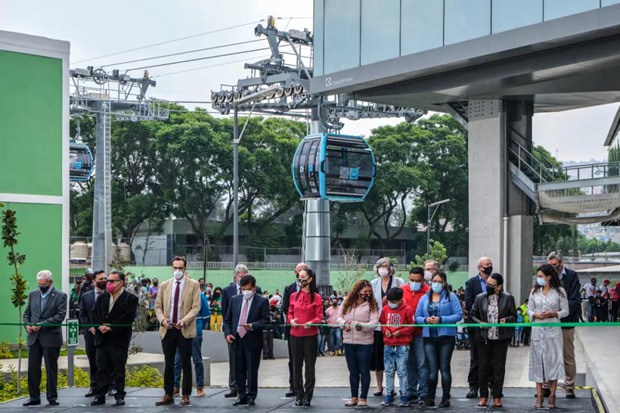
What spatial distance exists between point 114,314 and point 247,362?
2089 mm

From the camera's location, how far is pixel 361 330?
1540cm

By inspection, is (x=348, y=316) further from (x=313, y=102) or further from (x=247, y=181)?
(x=247, y=181)

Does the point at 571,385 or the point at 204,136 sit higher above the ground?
the point at 204,136

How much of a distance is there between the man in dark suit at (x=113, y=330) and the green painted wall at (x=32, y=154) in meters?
8.57

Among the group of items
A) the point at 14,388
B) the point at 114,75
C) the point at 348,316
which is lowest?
the point at 14,388

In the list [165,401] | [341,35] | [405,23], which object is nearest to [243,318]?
[165,401]

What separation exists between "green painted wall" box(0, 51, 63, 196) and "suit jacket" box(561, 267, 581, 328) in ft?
44.6

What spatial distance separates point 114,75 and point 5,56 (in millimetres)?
39077

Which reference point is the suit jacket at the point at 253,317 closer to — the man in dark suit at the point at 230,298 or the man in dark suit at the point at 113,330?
the man in dark suit at the point at 230,298

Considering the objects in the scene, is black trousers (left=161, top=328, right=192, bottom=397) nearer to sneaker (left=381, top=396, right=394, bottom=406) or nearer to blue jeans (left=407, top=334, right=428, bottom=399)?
sneaker (left=381, top=396, right=394, bottom=406)

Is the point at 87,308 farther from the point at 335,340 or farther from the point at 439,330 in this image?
the point at 335,340

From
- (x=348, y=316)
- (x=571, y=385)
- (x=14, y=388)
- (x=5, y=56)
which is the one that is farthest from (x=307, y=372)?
(x=5, y=56)

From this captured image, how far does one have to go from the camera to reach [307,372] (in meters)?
15.8

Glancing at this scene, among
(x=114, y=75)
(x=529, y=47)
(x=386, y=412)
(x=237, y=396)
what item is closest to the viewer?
(x=386, y=412)
